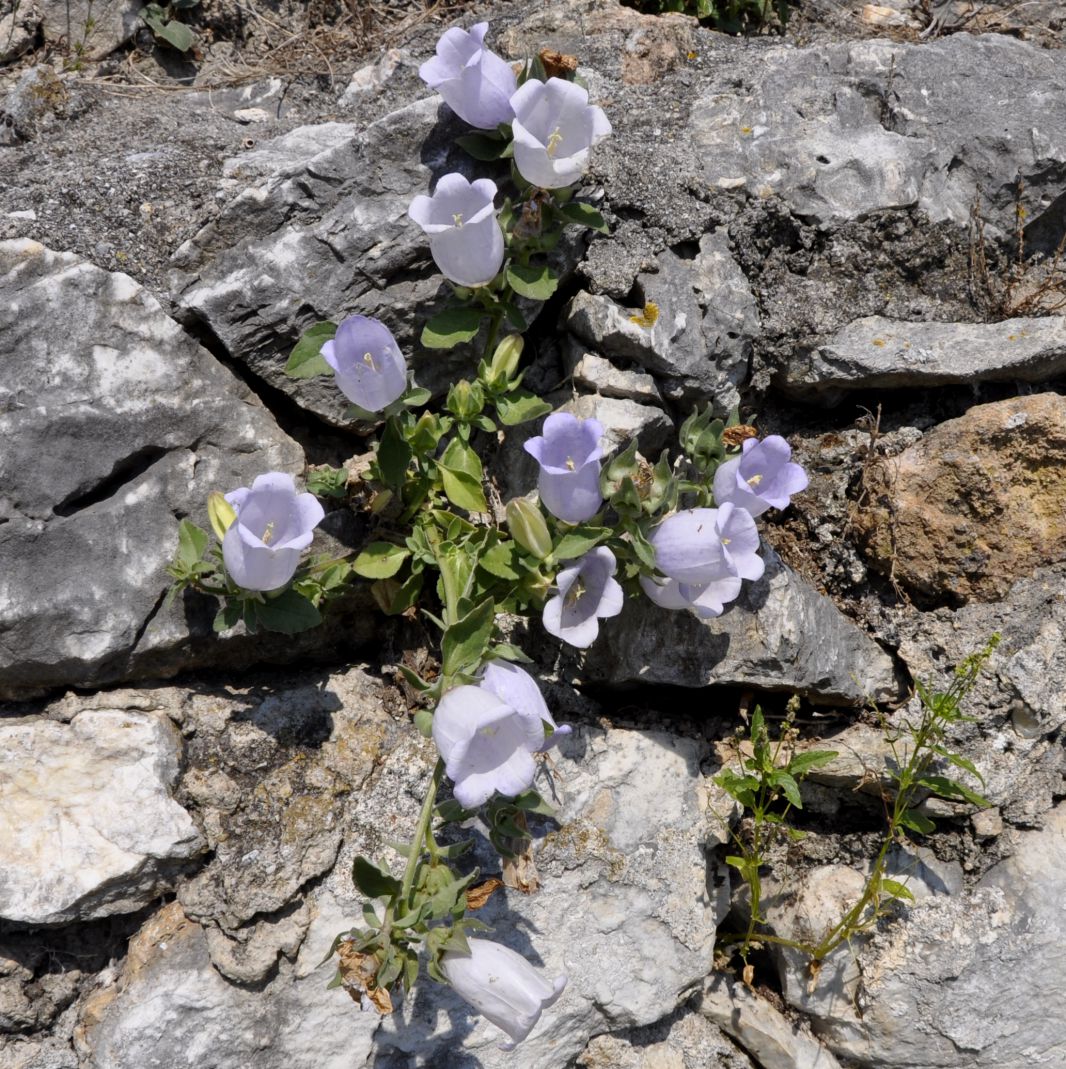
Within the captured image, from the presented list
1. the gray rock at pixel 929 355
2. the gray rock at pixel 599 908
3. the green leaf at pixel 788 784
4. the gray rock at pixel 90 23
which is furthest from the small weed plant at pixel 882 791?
the gray rock at pixel 90 23

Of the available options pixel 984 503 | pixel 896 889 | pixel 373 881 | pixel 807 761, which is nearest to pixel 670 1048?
pixel 896 889

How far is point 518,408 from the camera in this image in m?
3.48

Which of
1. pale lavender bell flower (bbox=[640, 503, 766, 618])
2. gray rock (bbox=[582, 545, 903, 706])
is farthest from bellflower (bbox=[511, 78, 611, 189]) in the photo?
gray rock (bbox=[582, 545, 903, 706])

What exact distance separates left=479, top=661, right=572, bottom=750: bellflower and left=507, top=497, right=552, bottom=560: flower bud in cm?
36

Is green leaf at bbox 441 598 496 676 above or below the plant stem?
above

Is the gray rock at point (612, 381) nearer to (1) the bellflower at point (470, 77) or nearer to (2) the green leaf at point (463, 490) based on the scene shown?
(2) the green leaf at point (463, 490)

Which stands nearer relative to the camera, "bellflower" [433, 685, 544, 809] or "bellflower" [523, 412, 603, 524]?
"bellflower" [433, 685, 544, 809]

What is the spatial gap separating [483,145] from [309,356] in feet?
3.27

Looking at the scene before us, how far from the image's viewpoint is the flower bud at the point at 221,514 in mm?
3127

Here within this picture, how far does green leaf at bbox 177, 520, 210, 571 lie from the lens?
3154 mm

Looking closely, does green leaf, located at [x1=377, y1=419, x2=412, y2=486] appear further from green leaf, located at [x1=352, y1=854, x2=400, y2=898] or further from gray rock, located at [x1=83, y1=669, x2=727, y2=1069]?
green leaf, located at [x1=352, y1=854, x2=400, y2=898]

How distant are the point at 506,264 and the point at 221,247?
0.94 metres

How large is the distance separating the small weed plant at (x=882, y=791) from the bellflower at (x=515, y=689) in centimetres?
73

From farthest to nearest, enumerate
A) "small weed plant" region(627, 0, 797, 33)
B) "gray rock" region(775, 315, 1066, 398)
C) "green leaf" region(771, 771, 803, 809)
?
"small weed plant" region(627, 0, 797, 33)
"gray rock" region(775, 315, 1066, 398)
"green leaf" region(771, 771, 803, 809)
